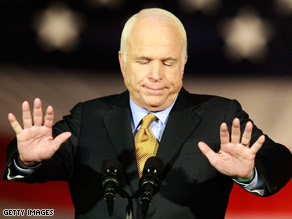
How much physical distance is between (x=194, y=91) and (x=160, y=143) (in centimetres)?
101

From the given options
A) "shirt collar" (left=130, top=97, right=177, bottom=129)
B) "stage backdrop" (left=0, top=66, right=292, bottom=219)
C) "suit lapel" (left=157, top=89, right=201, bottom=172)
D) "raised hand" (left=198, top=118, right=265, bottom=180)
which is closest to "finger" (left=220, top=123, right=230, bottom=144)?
"raised hand" (left=198, top=118, right=265, bottom=180)

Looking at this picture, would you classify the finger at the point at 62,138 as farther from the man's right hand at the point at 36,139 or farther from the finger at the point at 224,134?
the finger at the point at 224,134

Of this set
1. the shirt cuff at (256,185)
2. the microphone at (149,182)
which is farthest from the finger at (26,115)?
the shirt cuff at (256,185)

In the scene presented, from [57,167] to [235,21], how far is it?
1.37 m

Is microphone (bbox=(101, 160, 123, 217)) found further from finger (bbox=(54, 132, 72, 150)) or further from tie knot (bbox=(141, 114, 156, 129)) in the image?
tie knot (bbox=(141, 114, 156, 129))

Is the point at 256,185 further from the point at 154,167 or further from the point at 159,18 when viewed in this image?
the point at 159,18

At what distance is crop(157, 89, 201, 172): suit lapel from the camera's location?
2.22m

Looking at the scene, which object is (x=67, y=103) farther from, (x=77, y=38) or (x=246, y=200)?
(x=246, y=200)

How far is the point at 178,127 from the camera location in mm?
2295

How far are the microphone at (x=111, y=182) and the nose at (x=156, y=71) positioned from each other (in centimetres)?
51

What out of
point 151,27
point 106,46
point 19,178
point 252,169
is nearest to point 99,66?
point 106,46

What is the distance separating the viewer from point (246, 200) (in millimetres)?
3230

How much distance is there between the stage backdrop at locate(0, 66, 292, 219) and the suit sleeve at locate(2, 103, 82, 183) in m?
0.76

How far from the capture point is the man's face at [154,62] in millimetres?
2244
